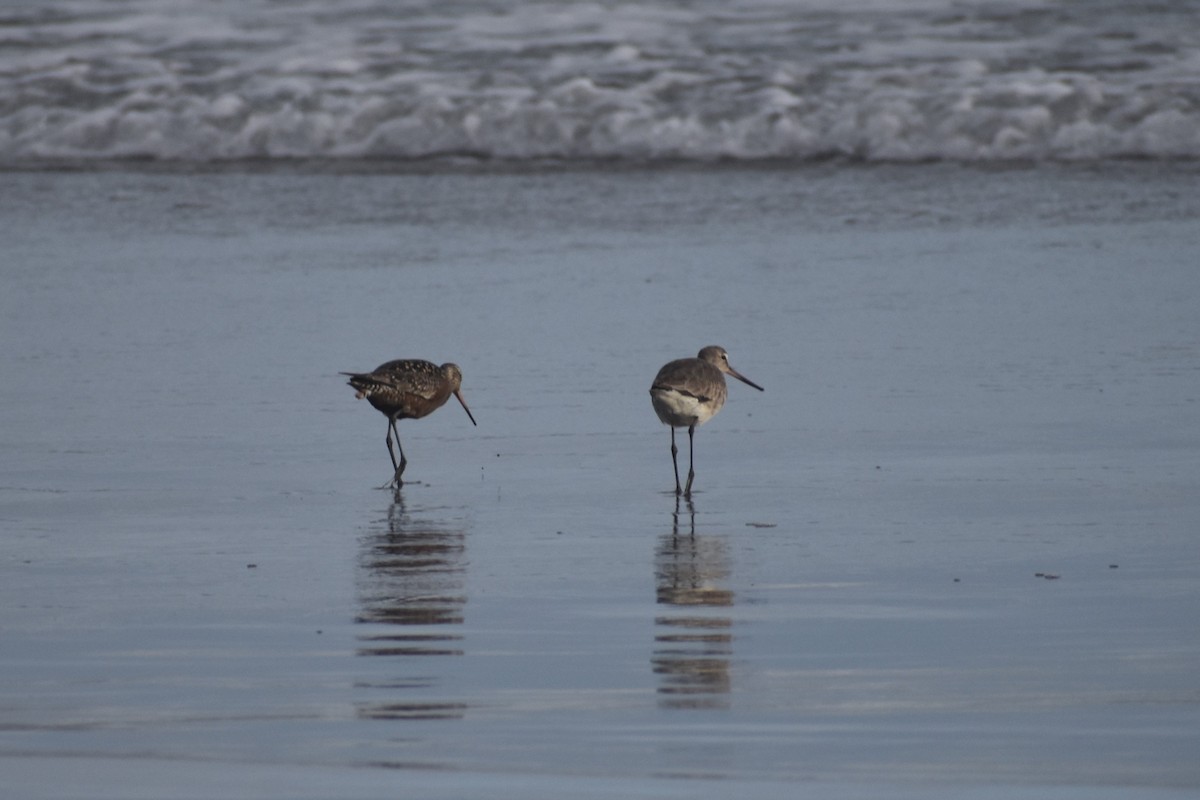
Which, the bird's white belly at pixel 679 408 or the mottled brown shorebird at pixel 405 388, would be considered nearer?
the bird's white belly at pixel 679 408

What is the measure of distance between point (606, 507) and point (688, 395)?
3.20 feet

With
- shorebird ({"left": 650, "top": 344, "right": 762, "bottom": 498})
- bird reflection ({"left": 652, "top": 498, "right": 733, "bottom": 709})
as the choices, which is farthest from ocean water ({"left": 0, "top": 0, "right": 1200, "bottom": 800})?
shorebird ({"left": 650, "top": 344, "right": 762, "bottom": 498})

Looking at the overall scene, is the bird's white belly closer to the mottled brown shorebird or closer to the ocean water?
the ocean water

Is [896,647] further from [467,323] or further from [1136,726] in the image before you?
[467,323]

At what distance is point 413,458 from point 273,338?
2419mm

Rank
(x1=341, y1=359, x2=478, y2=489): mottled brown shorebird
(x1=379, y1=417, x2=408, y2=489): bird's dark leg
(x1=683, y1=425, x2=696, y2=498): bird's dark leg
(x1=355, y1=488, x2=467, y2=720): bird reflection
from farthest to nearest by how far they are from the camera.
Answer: (x1=341, y1=359, x2=478, y2=489): mottled brown shorebird → (x1=379, y1=417, x2=408, y2=489): bird's dark leg → (x1=683, y1=425, x2=696, y2=498): bird's dark leg → (x1=355, y1=488, x2=467, y2=720): bird reflection

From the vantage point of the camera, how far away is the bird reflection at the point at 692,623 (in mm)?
4152

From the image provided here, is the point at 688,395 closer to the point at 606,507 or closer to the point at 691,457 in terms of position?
the point at 691,457

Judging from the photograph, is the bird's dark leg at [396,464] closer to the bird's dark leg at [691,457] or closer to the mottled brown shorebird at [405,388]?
the mottled brown shorebird at [405,388]

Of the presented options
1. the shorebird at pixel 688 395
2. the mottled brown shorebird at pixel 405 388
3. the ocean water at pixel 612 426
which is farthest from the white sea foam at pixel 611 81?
the shorebird at pixel 688 395

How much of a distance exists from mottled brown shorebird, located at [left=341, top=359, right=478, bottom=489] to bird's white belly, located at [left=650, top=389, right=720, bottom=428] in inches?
35.8

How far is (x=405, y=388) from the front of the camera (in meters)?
7.79

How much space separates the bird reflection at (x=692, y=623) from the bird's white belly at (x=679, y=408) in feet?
3.51

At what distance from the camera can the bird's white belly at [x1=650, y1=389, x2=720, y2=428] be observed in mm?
7309
